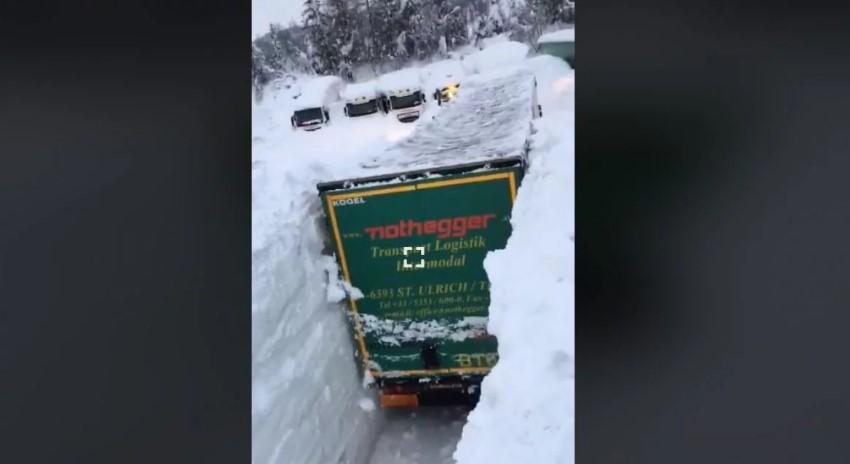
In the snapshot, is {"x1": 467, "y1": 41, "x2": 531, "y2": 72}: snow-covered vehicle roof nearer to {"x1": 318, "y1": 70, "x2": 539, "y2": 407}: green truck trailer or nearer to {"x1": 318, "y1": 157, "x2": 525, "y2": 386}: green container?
{"x1": 318, "y1": 70, "x2": 539, "y2": 407}: green truck trailer

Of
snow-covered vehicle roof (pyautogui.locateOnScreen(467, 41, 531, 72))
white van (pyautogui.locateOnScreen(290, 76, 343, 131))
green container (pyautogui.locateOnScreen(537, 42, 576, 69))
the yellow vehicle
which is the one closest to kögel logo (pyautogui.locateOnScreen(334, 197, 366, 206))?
white van (pyautogui.locateOnScreen(290, 76, 343, 131))

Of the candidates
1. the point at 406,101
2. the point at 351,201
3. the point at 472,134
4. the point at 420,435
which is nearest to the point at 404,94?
the point at 406,101

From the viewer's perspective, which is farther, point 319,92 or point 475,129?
point 319,92

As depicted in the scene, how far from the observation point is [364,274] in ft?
7.09

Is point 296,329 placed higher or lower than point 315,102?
lower

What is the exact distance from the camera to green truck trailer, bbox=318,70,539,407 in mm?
2049

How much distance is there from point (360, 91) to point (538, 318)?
2.58ft

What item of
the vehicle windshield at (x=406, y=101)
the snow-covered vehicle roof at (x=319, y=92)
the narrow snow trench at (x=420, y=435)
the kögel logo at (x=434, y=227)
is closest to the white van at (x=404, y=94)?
the vehicle windshield at (x=406, y=101)

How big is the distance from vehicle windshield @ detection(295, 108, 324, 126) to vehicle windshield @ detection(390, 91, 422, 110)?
8.4 inches

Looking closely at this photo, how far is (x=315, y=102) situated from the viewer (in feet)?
7.28

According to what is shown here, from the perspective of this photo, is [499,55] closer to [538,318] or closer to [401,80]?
[401,80]
